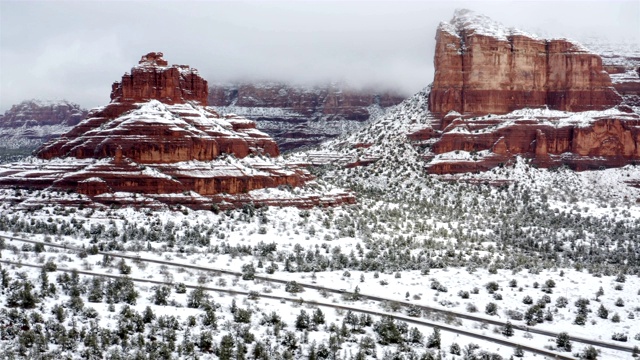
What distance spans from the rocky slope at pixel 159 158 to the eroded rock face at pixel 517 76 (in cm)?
4096

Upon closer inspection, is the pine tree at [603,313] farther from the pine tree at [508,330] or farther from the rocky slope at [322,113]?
the rocky slope at [322,113]

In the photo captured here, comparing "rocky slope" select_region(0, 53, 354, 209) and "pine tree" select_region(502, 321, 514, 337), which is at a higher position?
"rocky slope" select_region(0, 53, 354, 209)

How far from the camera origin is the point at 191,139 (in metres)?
64.9

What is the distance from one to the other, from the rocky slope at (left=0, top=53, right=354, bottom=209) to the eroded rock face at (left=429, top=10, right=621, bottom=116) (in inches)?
1613

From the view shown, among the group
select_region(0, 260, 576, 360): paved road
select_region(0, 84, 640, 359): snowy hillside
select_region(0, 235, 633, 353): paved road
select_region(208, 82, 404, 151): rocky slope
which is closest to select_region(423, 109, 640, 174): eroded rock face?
select_region(0, 84, 640, 359): snowy hillside

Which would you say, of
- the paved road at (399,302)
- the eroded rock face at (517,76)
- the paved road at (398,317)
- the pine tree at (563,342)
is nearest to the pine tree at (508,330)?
the paved road at (398,317)

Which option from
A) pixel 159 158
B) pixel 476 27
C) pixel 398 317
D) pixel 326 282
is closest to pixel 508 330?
pixel 398 317

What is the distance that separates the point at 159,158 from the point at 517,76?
66651mm

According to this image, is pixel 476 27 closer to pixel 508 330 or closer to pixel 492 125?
pixel 492 125

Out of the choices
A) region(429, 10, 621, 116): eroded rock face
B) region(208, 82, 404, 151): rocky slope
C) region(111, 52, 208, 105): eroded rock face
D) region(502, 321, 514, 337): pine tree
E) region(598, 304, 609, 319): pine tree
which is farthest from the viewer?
region(208, 82, 404, 151): rocky slope

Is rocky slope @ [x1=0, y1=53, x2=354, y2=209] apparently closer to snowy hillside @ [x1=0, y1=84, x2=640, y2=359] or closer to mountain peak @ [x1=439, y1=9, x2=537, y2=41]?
snowy hillside @ [x1=0, y1=84, x2=640, y2=359]

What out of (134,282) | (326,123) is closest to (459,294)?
(134,282)

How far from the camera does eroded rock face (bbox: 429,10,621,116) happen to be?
Answer: 10238cm

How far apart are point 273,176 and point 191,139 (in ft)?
33.4
